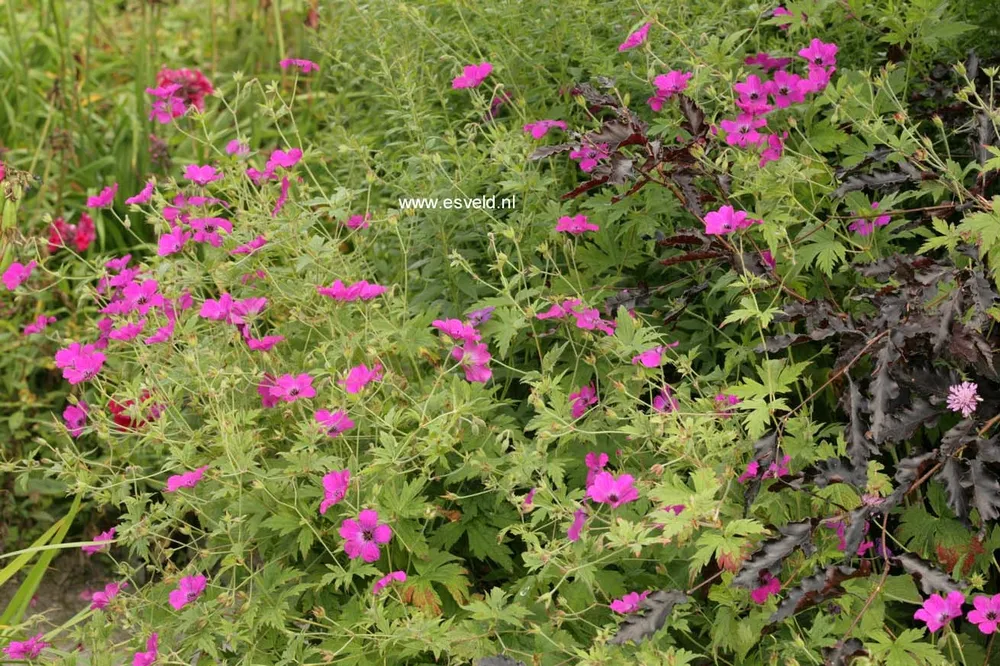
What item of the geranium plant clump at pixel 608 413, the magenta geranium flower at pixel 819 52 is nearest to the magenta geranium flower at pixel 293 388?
the geranium plant clump at pixel 608 413

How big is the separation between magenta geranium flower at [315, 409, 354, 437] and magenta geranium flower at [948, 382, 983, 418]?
113 centimetres

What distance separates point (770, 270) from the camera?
7.57 feet

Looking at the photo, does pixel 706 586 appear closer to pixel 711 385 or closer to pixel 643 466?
pixel 643 466

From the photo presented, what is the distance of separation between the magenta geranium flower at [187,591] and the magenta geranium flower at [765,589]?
1116 mm

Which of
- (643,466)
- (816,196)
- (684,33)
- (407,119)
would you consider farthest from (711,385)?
(407,119)

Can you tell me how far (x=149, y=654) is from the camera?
235 cm

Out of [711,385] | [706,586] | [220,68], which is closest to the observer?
[706,586]

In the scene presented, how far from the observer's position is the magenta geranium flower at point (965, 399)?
2049mm

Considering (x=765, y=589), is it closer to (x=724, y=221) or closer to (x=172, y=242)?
(x=724, y=221)

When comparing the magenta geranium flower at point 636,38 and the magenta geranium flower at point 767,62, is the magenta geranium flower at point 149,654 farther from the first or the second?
the magenta geranium flower at point 767,62

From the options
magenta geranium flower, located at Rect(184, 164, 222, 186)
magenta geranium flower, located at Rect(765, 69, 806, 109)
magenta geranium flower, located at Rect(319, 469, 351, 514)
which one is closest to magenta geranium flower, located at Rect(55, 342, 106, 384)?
magenta geranium flower, located at Rect(184, 164, 222, 186)

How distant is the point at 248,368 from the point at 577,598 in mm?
989

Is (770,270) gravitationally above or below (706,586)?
above

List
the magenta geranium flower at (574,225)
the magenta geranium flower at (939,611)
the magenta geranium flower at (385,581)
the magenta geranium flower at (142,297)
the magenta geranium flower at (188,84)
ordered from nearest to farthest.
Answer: the magenta geranium flower at (939,611) → the magenta geranium flower at (385,581) → the magenta geranium flower at (574,225) → the magenta geranium flower at (142,297) → the magenta geranium flower at (188,84)
